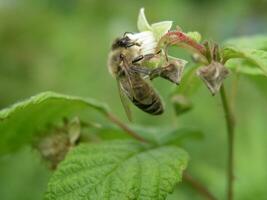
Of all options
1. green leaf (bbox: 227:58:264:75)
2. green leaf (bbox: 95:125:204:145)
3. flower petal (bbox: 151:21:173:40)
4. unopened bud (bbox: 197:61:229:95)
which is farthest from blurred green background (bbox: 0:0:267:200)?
unopened bud (bbox: 197:61:229:95)

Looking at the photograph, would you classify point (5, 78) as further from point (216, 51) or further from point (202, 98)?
point (216, 51)

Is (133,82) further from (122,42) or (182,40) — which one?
(182,40)

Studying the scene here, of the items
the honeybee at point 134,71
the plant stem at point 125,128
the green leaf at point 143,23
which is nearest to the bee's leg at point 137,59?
the honeybee at point 134,71

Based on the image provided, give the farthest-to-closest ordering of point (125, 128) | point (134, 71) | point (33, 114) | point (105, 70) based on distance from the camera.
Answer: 1. point (105, 70)
2. point (125, 128)
3. point (33, 114)
4. point (134, 71)

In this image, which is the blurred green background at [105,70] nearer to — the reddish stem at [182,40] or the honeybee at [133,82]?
the honeybee at [133,82]

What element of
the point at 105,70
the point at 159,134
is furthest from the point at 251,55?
the point at 105,70

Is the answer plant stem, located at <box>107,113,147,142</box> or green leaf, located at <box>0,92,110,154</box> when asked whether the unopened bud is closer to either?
green leaf, located at <box>0,92,110,154</box>
